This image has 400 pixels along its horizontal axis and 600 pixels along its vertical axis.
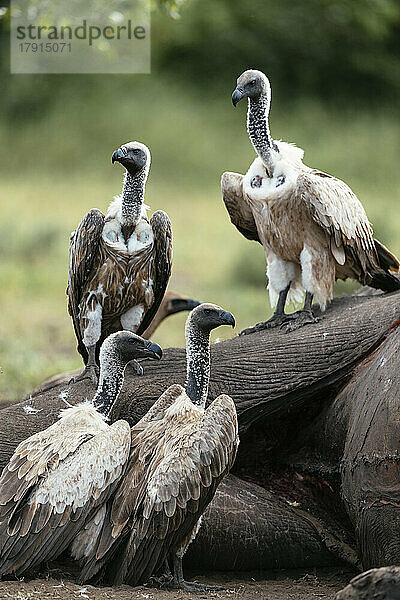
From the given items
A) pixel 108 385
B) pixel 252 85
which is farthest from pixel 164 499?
pixel 252 85

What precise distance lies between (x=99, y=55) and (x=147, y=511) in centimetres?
2162

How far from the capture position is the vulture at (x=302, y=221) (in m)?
6.07

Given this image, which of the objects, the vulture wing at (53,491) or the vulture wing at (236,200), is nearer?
the vulture wing at (53,491)

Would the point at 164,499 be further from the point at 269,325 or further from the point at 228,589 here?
the point at 269,325

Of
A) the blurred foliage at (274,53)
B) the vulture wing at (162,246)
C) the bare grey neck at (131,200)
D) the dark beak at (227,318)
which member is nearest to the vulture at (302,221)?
the vulture wing at (162,246)

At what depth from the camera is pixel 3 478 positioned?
4750 millimetres

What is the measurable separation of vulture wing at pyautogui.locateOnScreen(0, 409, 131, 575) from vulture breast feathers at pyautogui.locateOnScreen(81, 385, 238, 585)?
0.13m

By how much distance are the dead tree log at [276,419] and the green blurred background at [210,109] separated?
13.2 m

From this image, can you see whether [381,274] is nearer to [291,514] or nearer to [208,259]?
[291,514]

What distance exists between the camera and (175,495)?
4551mm

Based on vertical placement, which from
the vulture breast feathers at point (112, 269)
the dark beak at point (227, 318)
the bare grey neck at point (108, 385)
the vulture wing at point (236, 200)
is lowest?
the bare grey neck at point (108, 385)

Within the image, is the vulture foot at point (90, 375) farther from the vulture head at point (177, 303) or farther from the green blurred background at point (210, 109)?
the green blurred background at point (210, 109)

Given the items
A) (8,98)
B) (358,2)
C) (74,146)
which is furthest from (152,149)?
(358,2)

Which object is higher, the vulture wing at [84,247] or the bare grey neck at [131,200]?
the bare grey neck at [131,200]
